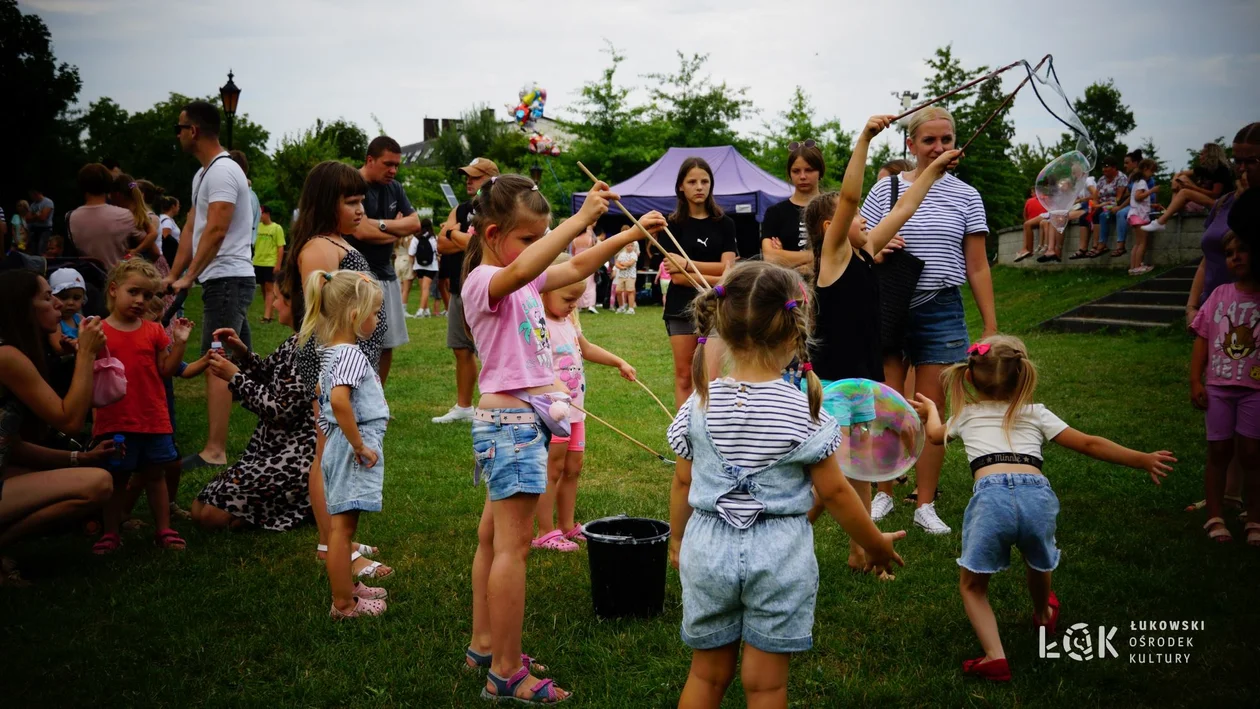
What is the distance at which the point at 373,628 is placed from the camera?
3.93 m

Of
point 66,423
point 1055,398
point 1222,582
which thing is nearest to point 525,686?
point 66,423

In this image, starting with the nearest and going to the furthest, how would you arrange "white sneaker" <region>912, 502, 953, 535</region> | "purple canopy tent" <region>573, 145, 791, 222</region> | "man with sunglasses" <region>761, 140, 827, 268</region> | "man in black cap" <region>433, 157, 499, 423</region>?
1. "white sneaker" <region>912, 502, 953, 535</region>
2. "man with sunglasses" <region>761, 140, 827, 268</region>
3. "man in black cap" <region>433, 157, 499, 423</region>
4. "purple canopy tent" <region>573, 145, 791, 222</region>

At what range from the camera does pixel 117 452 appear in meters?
4.84

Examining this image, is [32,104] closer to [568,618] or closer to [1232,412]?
[568,618]

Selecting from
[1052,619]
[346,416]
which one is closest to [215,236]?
[346,416]

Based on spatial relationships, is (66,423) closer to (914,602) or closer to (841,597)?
(841,597)

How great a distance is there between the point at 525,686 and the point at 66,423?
2.85 m

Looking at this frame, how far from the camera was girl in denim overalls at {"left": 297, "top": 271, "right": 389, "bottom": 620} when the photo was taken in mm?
3986

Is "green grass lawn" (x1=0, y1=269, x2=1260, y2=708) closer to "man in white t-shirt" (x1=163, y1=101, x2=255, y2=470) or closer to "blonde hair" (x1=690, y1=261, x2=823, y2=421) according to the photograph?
"man in white t-shirt" (x1=163, y1=101, x2=255, y2=470)

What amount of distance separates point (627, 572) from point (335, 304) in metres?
1.90

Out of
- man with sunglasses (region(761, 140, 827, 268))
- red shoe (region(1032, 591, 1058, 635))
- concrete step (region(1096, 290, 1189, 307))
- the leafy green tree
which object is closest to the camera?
red shoe (region(1032, 591, 1058, 635))

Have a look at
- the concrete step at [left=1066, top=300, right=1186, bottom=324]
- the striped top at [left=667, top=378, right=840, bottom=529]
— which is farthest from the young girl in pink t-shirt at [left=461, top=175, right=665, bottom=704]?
the concrete step at [left=1066, top=300, right=1186, bottom=324]

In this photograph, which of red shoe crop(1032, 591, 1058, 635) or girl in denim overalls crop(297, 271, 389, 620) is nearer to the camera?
red shoe crop(1032, 591, 1058, 635)

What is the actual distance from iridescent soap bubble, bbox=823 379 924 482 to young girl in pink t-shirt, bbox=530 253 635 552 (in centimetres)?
161
